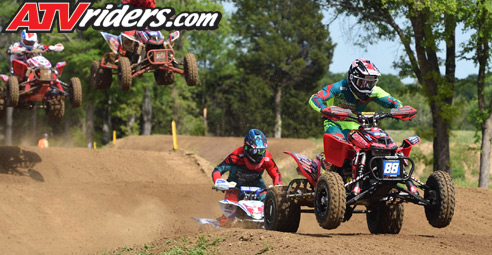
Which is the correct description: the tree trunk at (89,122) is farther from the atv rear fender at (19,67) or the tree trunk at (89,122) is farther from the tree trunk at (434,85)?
the tree trunk at (434,85)

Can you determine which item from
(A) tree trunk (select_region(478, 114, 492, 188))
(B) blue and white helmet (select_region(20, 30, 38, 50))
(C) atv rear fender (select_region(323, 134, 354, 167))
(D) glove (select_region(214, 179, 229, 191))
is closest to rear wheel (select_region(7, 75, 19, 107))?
(B) blue and white helmet (select_region(20, 30, 38, 50))

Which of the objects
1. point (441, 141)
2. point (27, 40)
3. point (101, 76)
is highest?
point (27, 40)

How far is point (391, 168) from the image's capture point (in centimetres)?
891

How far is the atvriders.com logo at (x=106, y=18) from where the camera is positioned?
63.3 feet

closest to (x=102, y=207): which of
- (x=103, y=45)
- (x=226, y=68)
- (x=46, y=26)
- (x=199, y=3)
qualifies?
(x=46, y=26)

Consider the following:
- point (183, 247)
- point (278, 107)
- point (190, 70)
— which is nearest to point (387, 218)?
point (183, 247)

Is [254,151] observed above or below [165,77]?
below

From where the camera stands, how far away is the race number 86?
350 inches

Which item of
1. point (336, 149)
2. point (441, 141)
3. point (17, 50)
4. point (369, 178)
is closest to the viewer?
point (369, 178)

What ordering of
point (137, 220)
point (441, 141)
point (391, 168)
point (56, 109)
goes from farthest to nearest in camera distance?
point (441, 141) → point (56, 109) → point (137, 220) → point (391, 168)

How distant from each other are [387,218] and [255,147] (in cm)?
371

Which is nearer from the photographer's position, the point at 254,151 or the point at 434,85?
the point at 254,151

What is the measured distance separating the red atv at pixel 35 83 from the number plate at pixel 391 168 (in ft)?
44.6

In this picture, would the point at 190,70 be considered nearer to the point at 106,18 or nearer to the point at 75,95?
the point at 106,18
